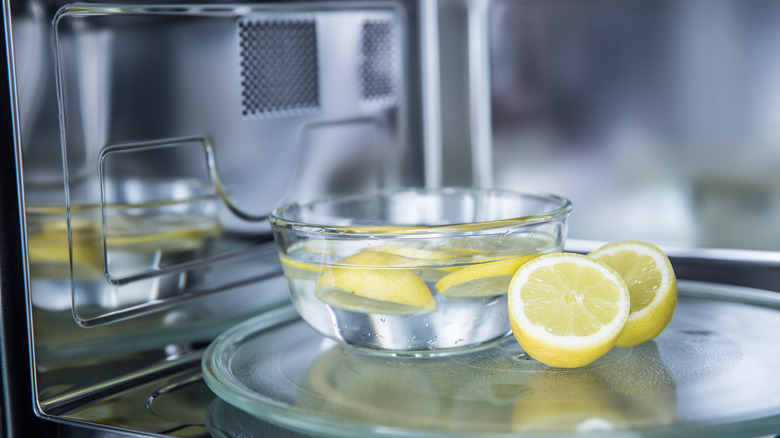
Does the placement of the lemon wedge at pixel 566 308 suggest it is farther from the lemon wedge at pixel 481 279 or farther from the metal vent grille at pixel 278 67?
the metal vent grille at pixel 278 67

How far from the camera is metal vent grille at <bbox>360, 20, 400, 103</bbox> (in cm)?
92

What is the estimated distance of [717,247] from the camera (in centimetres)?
87

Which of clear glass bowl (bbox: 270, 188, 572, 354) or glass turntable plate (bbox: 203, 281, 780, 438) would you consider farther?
clear glass bowl (bbox: 270, 188, 572, 354)

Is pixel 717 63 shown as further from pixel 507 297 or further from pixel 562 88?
pixel 507 297

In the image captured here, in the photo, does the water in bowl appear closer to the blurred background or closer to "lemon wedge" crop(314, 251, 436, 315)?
"lemon wedge" crop(314, 251, 436, 315)

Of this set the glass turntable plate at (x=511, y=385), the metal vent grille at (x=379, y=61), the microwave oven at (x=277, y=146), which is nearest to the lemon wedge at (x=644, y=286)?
the glass turntable plate at (x=511, y=385)

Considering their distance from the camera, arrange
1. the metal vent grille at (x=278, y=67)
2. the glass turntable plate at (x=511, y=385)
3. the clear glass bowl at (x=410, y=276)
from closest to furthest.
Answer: the glass turntable plate at (x=511, y=385)
the clear glass bowl at (x=410, y=276)
the metal vent grille at (x=278, y=67)

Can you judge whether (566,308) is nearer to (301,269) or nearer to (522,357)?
(522,357)

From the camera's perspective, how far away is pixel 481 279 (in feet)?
2.17

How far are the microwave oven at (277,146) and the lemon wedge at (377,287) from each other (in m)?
0.12

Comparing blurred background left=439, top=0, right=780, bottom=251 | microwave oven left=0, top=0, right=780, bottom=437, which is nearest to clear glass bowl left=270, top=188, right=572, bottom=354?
microwave oven left=0, top=0, right=780, bottom=437

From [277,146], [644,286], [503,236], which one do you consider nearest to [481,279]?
[503,236]

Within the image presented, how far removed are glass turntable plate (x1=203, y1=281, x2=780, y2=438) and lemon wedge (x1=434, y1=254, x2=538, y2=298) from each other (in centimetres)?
5

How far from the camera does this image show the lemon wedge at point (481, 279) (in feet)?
2.14
